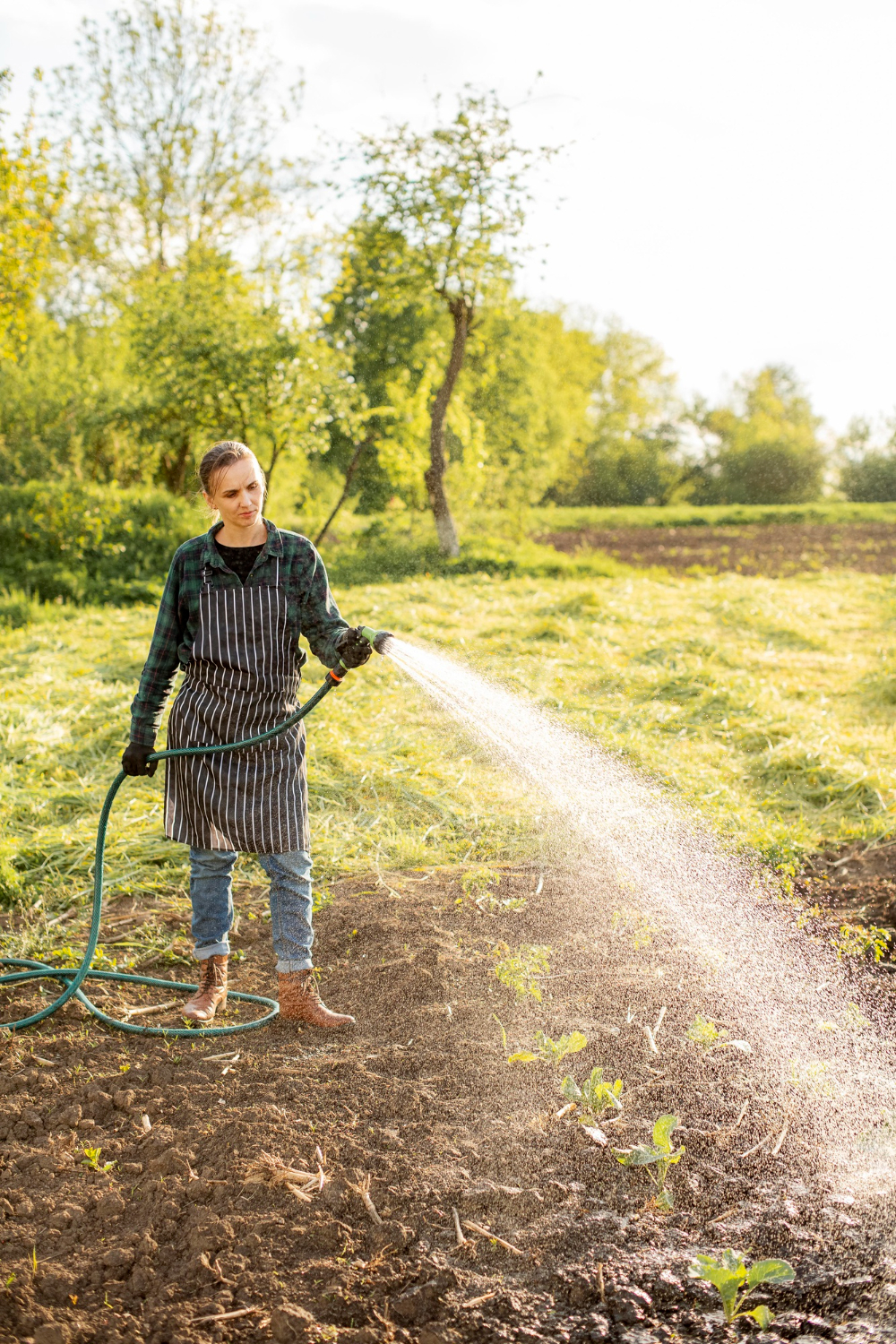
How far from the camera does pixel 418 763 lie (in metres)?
5.19

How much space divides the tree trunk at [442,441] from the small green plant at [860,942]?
11.8 m

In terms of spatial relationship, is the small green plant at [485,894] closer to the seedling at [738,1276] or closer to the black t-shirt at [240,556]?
the black t-shirt at [240,556]

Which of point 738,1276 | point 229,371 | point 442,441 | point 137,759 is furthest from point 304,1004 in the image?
point 442,441

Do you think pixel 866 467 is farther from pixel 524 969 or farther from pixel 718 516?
pixel 524 969

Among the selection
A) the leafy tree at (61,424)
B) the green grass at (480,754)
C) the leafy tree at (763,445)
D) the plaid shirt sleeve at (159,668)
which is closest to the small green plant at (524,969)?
the green grass at (480,754)

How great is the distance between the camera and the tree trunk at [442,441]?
14.9m

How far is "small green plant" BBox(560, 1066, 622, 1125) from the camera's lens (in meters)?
2.39

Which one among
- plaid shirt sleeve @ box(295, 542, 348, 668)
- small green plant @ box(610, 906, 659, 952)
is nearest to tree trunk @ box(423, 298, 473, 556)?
small green plant @ box(610, 906, 659, 952)

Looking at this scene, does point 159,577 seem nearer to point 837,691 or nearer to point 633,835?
point 837,691

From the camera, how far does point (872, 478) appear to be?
86.7 feet

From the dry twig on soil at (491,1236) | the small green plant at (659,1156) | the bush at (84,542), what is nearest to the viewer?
the dry twig on soil at (491,1236)

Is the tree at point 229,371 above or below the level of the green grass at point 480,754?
above

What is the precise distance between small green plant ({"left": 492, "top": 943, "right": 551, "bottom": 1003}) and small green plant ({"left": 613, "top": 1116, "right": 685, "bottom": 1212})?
68 centimetres

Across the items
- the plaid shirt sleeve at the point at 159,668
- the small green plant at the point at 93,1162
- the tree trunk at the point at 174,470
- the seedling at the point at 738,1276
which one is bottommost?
Result: the small green plant at the point at 93,1162
